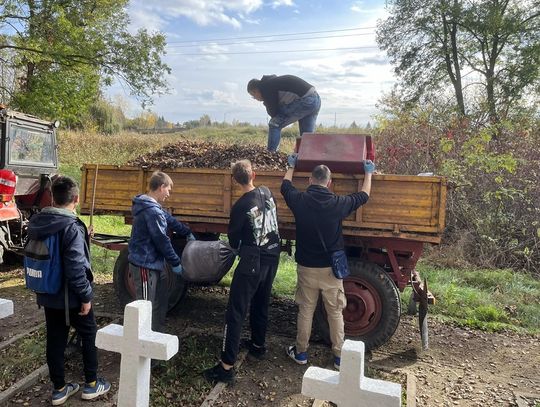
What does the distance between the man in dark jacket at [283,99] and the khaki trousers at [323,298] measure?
2.11m

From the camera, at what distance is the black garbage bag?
3.92 m

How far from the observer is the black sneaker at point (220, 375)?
358cm

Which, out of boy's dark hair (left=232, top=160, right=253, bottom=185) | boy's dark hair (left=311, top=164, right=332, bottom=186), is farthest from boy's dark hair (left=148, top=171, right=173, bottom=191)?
boy's dark hair (left=311, top=164, right=332, bottom=186)

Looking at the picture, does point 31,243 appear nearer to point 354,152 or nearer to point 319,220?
point 319,220

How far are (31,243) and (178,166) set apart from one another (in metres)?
1.98

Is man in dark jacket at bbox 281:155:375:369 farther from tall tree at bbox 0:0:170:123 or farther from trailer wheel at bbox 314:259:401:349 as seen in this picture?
tall tree at bbox 0:0:170:123

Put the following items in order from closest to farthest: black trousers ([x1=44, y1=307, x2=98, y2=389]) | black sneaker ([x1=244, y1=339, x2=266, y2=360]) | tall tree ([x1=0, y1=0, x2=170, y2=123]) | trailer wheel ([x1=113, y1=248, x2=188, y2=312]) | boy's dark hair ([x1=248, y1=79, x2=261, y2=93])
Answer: black trousers ([x1=44, y1=307, x2=98, y2=389]) → black sneaker ([x1=244, y1=339, x2=266, y2=360]) → trailer wheel ([x1=113, y1=248, x2=188, y2=312]) → boy's dark hair ([x1=248, y1=79, x2=261, y2=93]) → tall tree ([x1=0, y1=0, x2=170, y2=123])

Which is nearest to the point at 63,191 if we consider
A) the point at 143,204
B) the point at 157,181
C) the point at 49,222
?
the point at 49,222

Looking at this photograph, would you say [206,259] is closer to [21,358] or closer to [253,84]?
[21,358]

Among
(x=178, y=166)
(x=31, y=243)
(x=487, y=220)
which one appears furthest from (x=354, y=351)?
(x=487, y=220)

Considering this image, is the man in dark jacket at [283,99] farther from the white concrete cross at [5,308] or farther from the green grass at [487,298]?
the white concrete cross at [5,308]

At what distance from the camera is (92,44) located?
1412 centimetres

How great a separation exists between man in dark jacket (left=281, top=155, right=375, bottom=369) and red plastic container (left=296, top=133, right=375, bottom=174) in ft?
0.49

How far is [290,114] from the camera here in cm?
557
